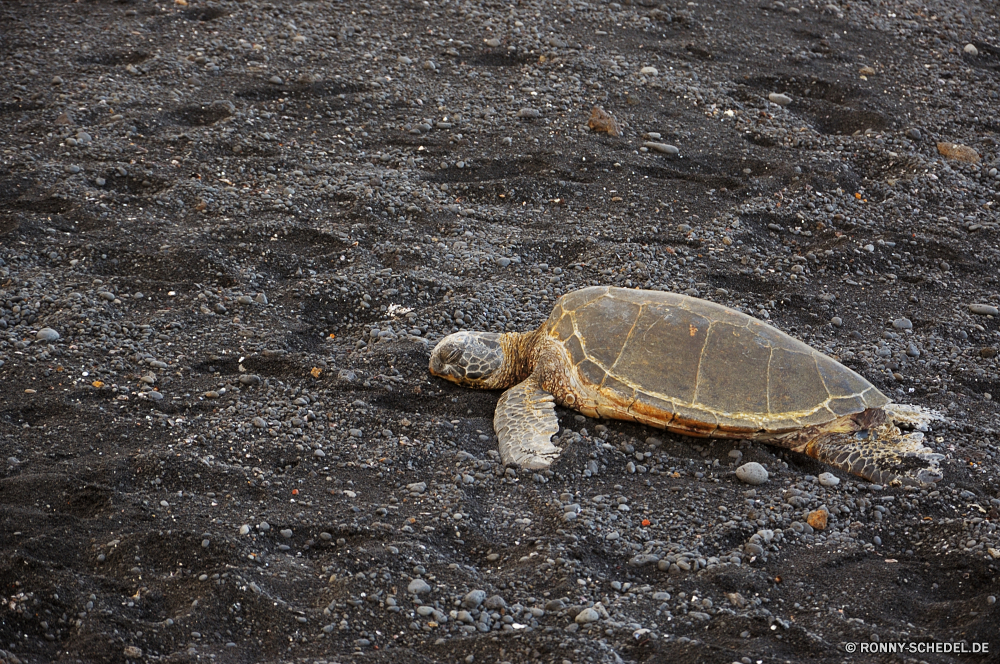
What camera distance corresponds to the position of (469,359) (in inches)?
158

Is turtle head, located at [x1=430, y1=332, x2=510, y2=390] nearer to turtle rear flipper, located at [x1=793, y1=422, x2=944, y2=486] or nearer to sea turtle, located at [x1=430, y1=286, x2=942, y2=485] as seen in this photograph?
sea turtle, located at [x1=430, y1=286, x2=942, y2=485]

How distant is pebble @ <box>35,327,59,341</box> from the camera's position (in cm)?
402

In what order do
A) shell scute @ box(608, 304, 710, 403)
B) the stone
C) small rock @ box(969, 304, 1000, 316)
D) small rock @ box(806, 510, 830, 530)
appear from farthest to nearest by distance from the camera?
the stone → small rock @ box(969, 304, 1000, 316) → shell scute @ box(608, 304, 710, 403) → small rock @ box(806, 510, 830, 530)

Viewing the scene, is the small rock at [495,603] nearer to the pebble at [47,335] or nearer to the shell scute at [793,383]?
the shell scute at [793,383]

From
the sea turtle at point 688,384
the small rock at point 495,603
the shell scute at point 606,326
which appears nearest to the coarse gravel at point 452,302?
the small rock at point 495,603

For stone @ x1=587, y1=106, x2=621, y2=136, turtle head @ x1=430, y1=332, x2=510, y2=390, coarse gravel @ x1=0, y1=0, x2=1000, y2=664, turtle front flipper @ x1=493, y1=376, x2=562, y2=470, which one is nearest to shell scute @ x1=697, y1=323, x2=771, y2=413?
coarse gravel @ x1=0, y1=0, x2=1000, y2=664

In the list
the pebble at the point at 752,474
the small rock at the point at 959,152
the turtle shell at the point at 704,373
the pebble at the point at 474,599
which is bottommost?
the pebble at the point at 474,599

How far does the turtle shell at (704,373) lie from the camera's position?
3.76 m

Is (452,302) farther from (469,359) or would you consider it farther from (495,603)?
(495,603)

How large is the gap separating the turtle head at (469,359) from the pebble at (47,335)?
5.95ft

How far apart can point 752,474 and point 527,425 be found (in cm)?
99

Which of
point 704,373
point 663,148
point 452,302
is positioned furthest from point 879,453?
point 663,148

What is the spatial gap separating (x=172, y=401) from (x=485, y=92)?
3.61 m

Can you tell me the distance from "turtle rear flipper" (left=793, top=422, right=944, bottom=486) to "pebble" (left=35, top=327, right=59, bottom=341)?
3528 millimetres
